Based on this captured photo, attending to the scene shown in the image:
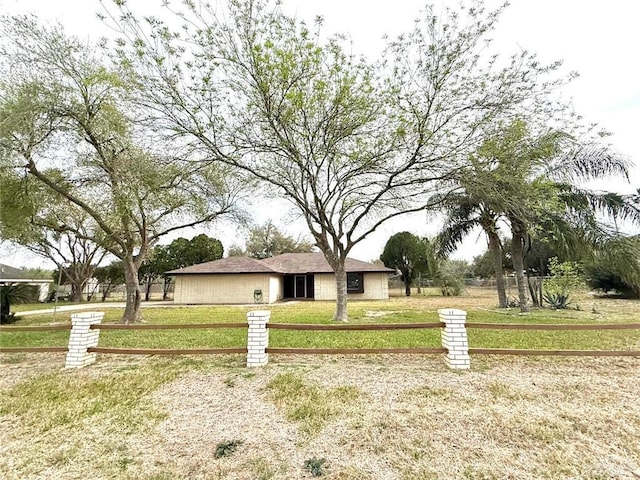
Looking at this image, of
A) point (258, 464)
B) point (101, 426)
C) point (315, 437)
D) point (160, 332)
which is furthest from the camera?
point (160, 332)

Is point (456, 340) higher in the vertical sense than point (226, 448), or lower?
higher

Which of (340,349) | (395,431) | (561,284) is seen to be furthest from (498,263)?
(395,431)

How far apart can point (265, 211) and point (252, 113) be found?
5.20 m

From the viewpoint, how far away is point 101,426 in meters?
3.10

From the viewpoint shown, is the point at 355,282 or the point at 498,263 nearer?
the point at 498,263

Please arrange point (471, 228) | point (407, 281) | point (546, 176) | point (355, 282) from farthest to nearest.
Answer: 1. point (407, 281)
2. point (355, 282)
3. point (471, 228)
4. point (546, 176)

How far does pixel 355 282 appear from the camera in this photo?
21234mm

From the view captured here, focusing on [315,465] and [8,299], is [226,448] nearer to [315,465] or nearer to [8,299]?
[315,465]

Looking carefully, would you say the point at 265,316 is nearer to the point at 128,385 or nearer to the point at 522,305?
the point at 128,385

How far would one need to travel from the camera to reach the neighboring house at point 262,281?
19.3 meters

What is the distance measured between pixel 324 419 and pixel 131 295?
9.93 meters

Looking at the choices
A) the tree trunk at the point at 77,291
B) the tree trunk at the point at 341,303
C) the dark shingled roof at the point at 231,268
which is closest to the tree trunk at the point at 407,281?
the dark shingled roof at the point at 231,268

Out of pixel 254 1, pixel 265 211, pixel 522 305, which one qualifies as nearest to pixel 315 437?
pixel 254 1

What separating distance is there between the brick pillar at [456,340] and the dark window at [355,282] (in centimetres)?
1630
